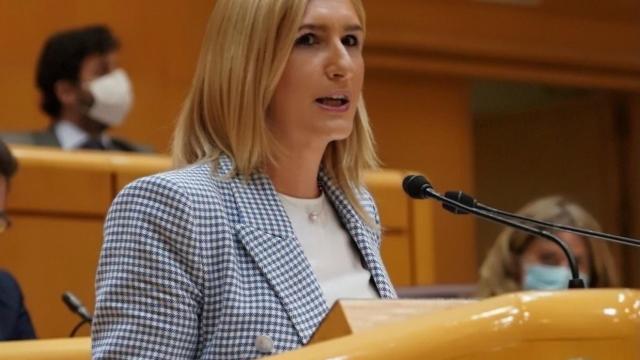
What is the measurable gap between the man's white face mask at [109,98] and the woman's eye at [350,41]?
79.3 inches

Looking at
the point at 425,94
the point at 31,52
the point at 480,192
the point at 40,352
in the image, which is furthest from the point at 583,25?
the point at 40,352

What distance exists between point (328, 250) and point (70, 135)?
2.03m

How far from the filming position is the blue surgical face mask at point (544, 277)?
2.93m

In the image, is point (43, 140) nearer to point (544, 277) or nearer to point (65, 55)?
point (65, 55)

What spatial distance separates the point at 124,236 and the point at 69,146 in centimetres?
212

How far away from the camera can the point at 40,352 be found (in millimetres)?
1906

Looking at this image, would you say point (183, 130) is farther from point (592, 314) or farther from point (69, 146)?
point (69, 146)

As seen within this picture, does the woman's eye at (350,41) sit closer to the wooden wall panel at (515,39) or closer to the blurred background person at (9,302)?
the blurred background person at (9,302)

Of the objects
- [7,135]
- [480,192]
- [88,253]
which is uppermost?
[7,135]

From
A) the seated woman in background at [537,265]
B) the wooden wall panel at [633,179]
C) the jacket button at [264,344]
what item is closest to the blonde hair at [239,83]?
the jacket button at [264,344]

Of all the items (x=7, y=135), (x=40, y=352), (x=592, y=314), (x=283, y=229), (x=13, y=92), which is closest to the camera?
(x=592, y=314)

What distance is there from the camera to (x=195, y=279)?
142 centimetres

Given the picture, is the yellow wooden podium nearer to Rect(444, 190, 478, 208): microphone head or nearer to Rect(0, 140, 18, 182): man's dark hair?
Rect(444, 190, 478, 208): microphone head

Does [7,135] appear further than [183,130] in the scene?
Yes
